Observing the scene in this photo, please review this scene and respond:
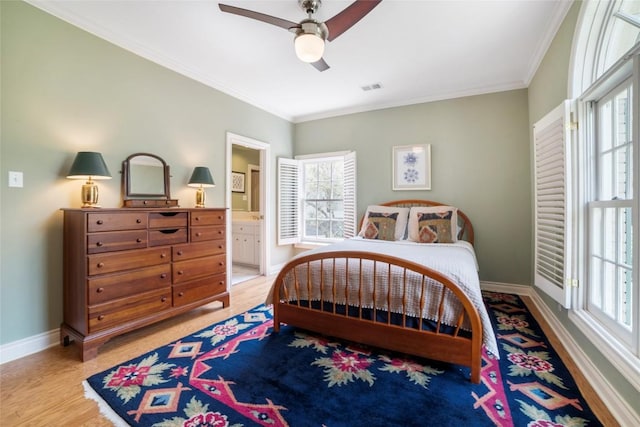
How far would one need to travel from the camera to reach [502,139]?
357cm

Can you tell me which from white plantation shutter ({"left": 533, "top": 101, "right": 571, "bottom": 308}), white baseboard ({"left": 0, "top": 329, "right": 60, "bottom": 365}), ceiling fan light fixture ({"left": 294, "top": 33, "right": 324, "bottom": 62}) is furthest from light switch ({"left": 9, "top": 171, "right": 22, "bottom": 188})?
white plantation shutter ({"left": 533, "top": 101, "right": 571, "bottom": 308})

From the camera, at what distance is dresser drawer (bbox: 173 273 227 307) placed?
2.64 meters

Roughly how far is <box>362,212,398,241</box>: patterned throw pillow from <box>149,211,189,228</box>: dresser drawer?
2.16m

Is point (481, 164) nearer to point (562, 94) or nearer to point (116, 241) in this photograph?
point (562, 94)

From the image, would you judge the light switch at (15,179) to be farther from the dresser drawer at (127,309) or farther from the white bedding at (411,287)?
the white bedding at (411,287)

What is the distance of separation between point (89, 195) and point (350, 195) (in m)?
3.23

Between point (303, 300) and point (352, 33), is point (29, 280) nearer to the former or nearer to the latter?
point (303, 300)

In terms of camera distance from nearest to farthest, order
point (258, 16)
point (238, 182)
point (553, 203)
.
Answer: point (258, 16) < point (553, 203) < point (238, 182)

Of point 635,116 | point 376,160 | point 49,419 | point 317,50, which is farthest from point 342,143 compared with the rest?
point 49,419

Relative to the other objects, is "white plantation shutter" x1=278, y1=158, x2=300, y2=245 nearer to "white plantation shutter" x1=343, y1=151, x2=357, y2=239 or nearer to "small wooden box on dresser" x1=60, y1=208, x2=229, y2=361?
"white plantation shutter" x1=343, y1=151, x2=357, y2=239

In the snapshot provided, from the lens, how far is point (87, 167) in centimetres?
221

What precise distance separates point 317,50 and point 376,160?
8.73ft

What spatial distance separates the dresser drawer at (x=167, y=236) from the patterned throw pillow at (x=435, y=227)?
262 cm

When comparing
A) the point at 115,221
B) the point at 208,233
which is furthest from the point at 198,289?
the point at 115,221
